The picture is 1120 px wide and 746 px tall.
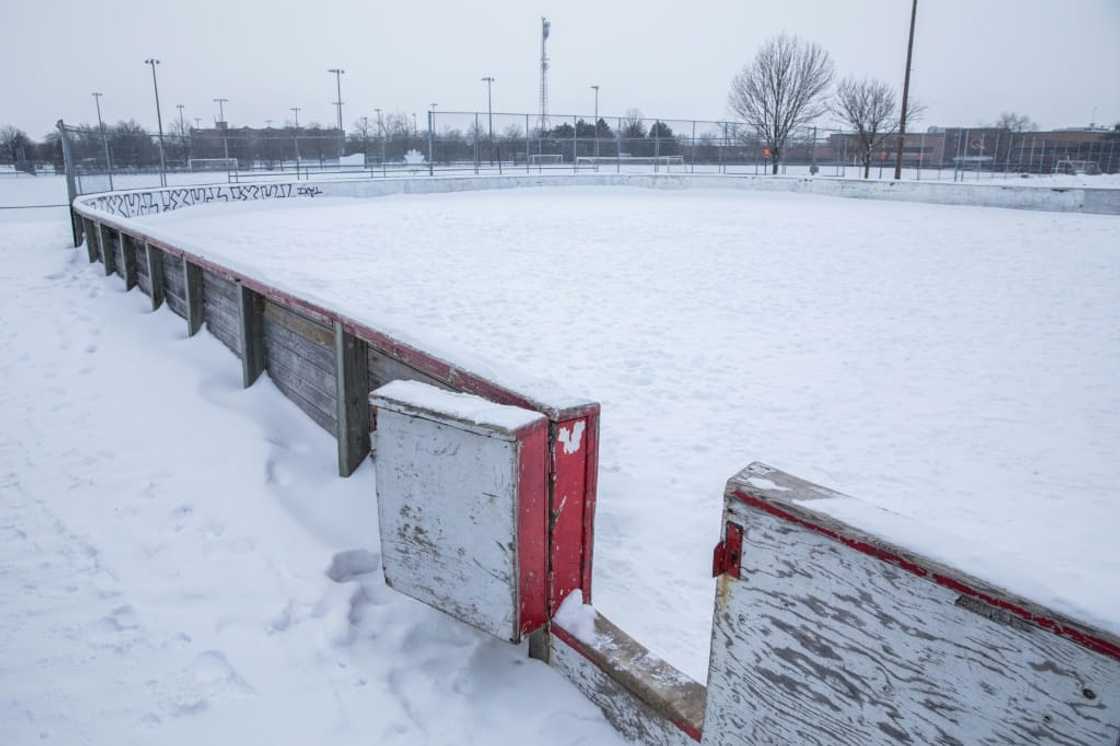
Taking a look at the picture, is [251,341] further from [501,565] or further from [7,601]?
[501,565]

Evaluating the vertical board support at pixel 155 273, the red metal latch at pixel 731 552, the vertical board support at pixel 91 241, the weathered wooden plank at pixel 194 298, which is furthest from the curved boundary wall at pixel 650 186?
the red metal latch at pixel 731 552

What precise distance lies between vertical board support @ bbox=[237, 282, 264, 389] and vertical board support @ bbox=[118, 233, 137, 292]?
430 centimetres

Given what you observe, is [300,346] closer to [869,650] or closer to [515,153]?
[869,650]

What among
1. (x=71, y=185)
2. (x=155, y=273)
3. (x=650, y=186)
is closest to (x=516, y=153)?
(x=650, y=186)

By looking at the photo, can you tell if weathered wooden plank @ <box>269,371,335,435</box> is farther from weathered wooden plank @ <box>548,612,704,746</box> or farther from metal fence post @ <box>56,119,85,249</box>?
metal fence post @ <box>56,119,85,249</box>

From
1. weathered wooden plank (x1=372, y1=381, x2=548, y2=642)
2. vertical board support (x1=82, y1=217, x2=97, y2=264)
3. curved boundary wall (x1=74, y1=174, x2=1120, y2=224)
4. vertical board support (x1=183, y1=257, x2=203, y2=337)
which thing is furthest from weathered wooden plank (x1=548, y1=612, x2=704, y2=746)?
curved boundary wall (x1=74, y1=174, x2=1120, y2=224)

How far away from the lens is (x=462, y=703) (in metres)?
2.39

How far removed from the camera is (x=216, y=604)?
2.86m

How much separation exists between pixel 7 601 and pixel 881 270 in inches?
406

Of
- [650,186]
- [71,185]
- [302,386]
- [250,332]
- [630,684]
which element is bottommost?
[630,684]

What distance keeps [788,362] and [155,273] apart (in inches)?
230

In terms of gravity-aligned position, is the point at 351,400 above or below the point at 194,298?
below

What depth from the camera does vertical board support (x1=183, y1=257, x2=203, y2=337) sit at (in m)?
5.98

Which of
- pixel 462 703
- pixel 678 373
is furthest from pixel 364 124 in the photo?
pixel 462 703
